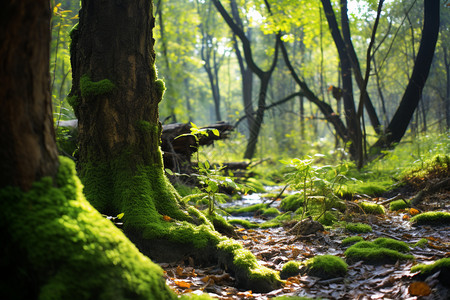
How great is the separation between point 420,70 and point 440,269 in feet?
25.8

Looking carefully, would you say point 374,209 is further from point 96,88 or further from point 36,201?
point 36,201

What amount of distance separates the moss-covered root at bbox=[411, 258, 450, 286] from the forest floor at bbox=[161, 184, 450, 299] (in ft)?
0.16

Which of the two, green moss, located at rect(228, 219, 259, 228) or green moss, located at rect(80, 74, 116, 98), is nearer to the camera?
green moss, located at rect(80, 74, 116, 98)

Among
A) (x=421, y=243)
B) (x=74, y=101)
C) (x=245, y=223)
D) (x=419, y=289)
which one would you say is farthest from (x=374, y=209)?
(x=74, y=101)

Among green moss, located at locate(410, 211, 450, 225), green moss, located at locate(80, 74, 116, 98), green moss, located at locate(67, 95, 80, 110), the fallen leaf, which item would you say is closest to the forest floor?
the fallen leaf

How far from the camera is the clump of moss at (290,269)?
9.71 feet

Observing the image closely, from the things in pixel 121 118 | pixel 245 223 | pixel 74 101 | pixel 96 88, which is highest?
pixel 96 88

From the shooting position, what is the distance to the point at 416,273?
2457mm

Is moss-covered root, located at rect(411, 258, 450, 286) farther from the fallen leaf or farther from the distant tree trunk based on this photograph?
the distant tree trunk

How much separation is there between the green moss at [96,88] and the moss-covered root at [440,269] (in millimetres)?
3222

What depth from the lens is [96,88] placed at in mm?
3299

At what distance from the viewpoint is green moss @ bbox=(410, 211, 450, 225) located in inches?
161

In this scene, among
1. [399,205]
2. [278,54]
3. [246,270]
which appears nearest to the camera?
[246,270]

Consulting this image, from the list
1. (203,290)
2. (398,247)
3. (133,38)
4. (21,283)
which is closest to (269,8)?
(133,38)
